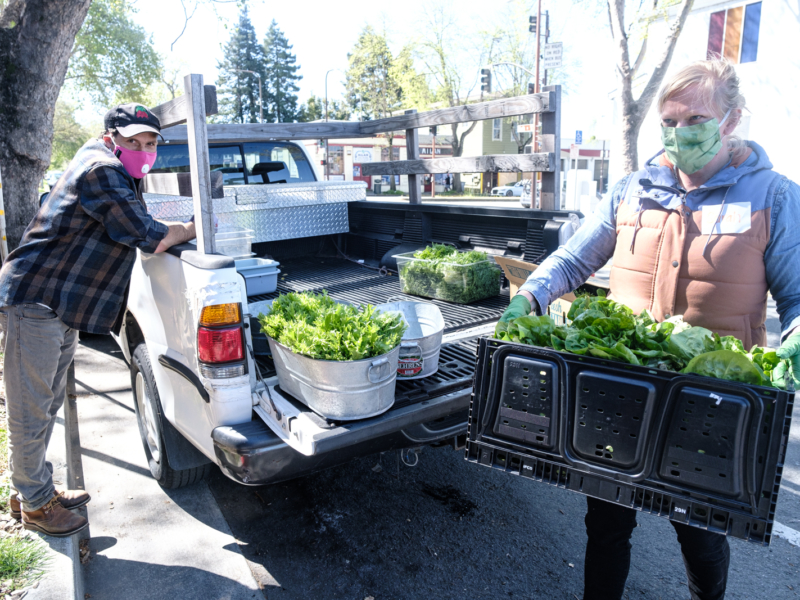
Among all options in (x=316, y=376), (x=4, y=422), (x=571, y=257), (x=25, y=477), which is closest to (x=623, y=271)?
(x=571, y=257)

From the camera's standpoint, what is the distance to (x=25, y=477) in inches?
117

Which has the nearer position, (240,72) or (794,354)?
(794,354)

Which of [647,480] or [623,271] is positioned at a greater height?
[623,271]

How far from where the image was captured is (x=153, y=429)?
3.58m

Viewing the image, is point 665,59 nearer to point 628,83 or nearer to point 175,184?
point 628,83

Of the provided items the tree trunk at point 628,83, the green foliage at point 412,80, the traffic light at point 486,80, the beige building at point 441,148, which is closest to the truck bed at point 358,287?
the tree trunk at point 628,83

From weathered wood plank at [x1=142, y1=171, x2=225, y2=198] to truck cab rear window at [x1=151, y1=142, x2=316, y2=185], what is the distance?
0.19 meters

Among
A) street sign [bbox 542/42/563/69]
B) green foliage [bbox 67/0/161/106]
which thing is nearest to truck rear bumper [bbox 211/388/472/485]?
street sign [bbox 542/42/563/69]

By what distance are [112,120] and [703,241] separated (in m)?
2.85

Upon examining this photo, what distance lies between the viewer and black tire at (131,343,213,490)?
3.37 m

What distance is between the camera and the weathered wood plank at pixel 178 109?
274cm

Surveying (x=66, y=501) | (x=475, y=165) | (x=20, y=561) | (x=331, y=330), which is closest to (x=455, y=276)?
(x=475, y=165)

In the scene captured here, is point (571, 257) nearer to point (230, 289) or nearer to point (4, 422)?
point (230, 289)

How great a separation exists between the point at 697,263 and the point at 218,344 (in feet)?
6.61
